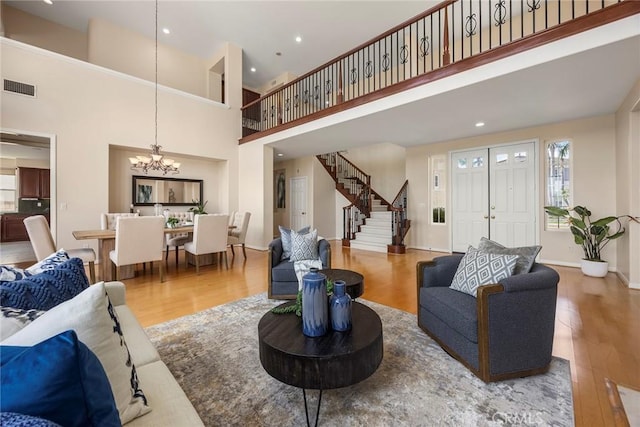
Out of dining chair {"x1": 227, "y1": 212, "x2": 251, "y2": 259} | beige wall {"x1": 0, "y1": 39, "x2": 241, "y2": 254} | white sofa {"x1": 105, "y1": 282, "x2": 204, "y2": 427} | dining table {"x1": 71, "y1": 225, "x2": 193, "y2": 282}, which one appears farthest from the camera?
dining chair {"x1": 227, "y1": 212, "x2": 251, "y2": 259}

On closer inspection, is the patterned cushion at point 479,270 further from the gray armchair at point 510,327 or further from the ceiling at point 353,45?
the ceiling at point 353,45

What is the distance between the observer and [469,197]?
230 inches

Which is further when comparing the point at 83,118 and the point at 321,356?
the point at 83,118

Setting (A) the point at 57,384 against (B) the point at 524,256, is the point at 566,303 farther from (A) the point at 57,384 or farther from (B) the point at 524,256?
(A) the point at 57,384

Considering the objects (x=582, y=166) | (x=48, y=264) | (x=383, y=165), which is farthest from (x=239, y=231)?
(x=582, y=166)

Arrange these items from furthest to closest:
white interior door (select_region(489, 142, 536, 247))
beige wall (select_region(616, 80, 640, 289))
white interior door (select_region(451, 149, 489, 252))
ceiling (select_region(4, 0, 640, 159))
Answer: white interior door (select_region(451, 149, 489, 252)) → white interior door (select_region(489, 142, 536, 247)) → beige wall (select_region(616, 80, 640, 289)) → ceiling (select_region(4, 0, 640, 159))

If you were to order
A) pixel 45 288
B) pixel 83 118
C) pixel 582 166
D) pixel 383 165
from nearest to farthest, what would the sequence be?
pixel 45 288
pixel 582 166
pixel 83 118
pixel 383 165

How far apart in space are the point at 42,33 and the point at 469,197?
394 inches

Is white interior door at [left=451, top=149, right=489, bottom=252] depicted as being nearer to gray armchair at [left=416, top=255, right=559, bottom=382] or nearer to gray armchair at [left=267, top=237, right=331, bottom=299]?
gray armchair at [left=267, top=237, right=331, bottom=299]

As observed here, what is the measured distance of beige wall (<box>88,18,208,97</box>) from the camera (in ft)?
19.7

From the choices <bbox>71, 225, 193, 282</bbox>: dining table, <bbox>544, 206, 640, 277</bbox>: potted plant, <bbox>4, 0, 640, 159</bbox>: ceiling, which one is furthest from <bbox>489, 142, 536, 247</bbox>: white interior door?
<bbox>71, 225, 193, 282</bbox>: dining table

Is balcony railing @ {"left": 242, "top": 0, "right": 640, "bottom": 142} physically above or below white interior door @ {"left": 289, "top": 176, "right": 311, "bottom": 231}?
above

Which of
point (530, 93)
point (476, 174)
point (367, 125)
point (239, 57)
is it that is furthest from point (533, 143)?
point (239, 57)

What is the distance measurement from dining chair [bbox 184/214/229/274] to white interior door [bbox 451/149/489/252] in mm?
4949
